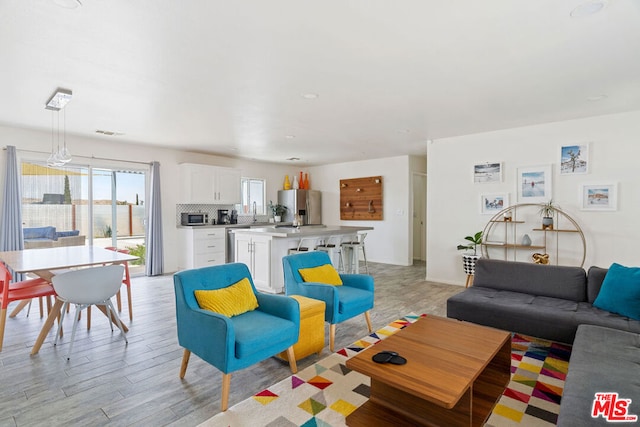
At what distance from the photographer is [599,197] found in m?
4.45

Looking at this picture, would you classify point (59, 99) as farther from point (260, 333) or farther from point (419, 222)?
point (419, 222)

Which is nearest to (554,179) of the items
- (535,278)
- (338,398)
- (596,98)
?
(596,98)

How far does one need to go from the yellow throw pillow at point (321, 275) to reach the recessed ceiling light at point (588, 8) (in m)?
2.90

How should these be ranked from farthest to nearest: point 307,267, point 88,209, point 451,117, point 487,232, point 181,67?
1. point 88,209
2. point 487,232
3. point 451,117
4. point 307,267
5. point 181,67

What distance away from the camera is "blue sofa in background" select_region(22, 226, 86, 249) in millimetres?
5191

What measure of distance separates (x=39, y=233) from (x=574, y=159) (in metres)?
8.22

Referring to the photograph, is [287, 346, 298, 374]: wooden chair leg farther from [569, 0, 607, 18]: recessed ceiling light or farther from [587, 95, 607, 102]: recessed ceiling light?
[587, 95, 607, 102]: recessed ceiling light

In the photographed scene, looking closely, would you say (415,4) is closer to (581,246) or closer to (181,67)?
(181,67)

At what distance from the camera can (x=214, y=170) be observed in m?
7.22

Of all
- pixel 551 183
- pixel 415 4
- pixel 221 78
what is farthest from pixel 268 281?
pixel 551 183

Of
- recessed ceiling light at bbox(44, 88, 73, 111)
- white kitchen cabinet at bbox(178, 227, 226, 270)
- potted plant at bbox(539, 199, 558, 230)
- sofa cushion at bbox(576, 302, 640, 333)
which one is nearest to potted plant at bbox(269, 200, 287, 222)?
white kitchen cabinet at bbox(178, 227, 226, 270)

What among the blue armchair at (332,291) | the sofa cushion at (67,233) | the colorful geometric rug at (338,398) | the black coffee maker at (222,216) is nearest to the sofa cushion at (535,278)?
the colorful geometric rug at (338,398)

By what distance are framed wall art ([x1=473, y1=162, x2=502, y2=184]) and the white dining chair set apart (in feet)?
17.1

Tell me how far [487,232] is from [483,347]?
3.62m
